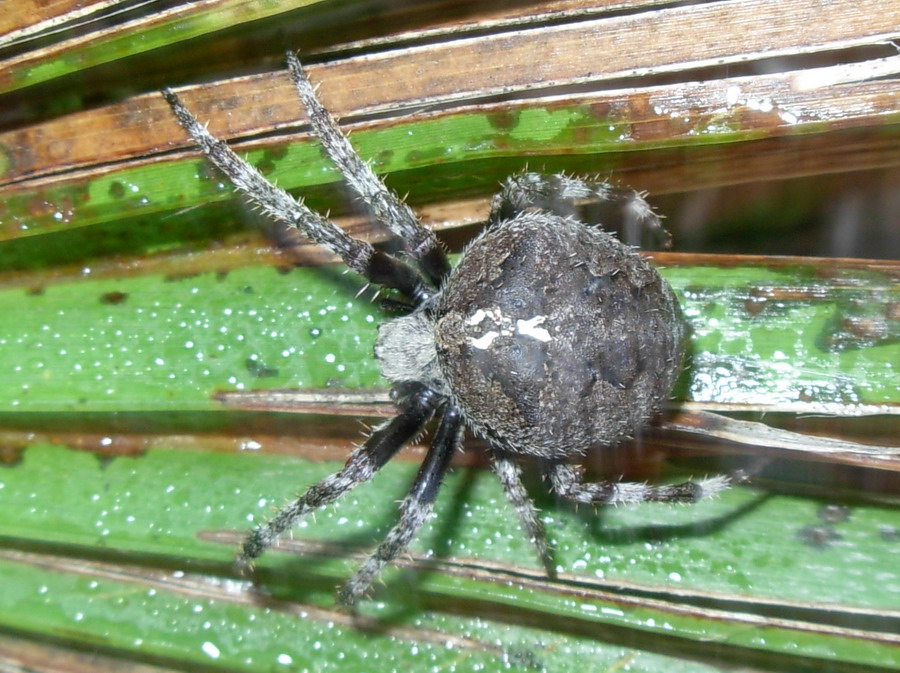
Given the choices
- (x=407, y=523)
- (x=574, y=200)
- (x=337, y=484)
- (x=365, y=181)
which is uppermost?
(x=365, y=181)

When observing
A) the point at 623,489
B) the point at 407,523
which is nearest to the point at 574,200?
the point at 623,489

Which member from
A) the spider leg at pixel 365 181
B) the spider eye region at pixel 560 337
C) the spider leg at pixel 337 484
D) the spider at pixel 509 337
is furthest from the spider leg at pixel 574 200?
the spider leg at pixel 337 484

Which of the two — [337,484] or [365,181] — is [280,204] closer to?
[365,181]

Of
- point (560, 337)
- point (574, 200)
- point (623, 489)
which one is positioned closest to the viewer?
point (560, 337)

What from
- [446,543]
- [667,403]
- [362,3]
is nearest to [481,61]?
[362,3]

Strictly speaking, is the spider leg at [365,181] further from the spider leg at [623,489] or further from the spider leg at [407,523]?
the spider leg at [623,489]

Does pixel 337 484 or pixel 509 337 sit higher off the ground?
pixel 509 337

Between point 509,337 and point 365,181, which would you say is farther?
point 365,181
